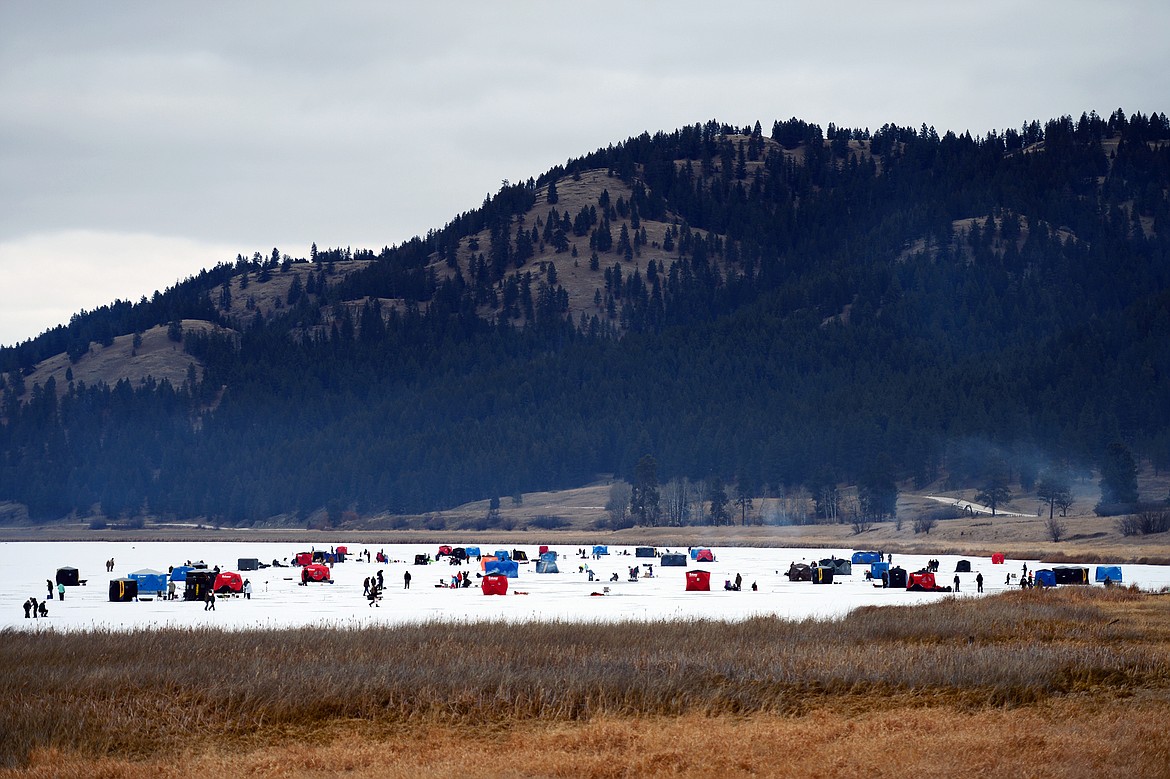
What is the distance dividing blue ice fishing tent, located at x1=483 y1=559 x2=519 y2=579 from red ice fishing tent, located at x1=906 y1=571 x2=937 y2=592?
26.3 metres

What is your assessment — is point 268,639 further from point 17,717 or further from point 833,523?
point 833,523

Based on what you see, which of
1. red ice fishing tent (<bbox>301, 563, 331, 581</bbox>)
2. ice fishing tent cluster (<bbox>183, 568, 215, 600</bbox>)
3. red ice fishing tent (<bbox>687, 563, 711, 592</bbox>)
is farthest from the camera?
red ice fishing tent (<bbox>301, 563, 331, 581</bbox>)

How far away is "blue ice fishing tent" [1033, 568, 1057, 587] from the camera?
6885 cm

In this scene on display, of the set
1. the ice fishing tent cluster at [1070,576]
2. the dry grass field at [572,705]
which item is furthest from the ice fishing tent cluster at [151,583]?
the ice fishing tent cluster at [1070,576]

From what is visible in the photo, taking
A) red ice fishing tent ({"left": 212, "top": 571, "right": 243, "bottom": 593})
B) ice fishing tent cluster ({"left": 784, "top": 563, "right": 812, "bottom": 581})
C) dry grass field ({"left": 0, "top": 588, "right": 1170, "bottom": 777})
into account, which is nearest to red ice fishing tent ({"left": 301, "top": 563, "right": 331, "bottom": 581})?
red ice fishing tent ({"left": 212, "top": 571, "right": 243, "bottom": 593})

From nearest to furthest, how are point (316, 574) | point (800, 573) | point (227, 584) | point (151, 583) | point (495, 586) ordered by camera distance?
point (151, 583) < point (227, 584) < point (495, 586) < point (316, 574) < point (800, 573)

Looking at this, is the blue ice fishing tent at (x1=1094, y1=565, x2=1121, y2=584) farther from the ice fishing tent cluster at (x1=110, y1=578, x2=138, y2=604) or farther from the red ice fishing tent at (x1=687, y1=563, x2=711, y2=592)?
the ice fishing tent cluster at (x1=110, y1=578, x2=138, y2=604)

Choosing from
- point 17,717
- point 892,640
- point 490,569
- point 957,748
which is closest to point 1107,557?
point 490,569

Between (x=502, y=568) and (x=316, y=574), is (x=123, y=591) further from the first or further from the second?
(x=502, y=568)

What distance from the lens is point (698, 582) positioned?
2790 inches

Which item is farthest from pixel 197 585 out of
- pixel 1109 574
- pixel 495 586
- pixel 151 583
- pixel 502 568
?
pixel 1109 574

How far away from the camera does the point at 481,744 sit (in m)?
24.3

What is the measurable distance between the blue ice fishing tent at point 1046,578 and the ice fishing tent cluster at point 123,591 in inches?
1852

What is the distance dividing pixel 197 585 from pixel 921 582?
3851 centimetres
